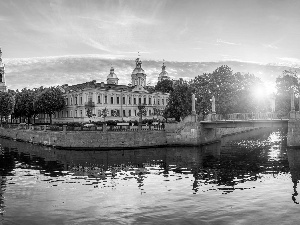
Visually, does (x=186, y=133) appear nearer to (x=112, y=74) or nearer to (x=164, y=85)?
(x=112, y=74)

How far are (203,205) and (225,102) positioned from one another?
170 ft

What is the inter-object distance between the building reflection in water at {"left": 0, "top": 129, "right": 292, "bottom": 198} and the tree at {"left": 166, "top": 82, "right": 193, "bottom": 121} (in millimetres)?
22574

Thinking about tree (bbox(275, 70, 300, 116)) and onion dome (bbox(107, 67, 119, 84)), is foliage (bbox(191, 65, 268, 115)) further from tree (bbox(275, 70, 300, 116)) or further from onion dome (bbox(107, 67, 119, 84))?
onion dome (bbox(107, 67, 119, 84))

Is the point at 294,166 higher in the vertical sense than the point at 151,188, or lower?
higher

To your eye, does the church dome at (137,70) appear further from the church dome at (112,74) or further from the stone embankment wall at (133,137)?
the stone embankment wall at (133,137)

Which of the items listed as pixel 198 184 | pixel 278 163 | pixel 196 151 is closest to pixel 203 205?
pixel 198 184

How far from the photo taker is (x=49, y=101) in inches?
3750

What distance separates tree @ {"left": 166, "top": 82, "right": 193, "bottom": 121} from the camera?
268ft

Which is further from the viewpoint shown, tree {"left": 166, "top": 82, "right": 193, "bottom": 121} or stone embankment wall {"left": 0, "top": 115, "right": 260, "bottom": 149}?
tree {"left": 166, "top": 82, "right": 193, "bottom": 121}

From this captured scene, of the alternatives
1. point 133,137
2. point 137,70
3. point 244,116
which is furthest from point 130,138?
point 137,70

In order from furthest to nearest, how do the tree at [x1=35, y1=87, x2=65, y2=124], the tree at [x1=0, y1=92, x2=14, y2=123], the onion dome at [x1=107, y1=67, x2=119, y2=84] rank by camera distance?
the onion dome at [x1=107, y1=67, x2=119, y2=84] → the tree at [x1=35, y1=87, x2=65, y2=124] → the tree at [x1=0, y1=92, x2=14, y2=123]

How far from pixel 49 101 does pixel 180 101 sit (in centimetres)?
3809

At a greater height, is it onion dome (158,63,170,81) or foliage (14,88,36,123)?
onion dome (158,63,170,81)

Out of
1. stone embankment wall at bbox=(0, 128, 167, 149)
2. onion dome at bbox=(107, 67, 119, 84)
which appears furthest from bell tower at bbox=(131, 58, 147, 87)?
stone embankment wall at bbox=(0, 128, 167, 149)
